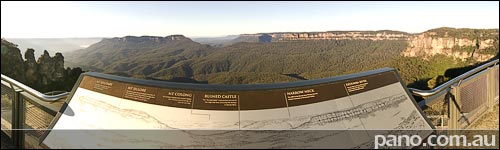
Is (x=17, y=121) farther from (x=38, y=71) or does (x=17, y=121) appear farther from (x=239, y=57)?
(x=239, y=57)

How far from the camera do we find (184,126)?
11.7 ft

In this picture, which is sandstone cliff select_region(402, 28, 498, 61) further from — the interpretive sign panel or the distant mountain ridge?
the interpretive sign panel

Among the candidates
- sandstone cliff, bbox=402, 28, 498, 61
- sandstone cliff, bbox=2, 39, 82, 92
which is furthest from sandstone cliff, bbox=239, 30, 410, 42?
sandstone cliff, bbox=2, 39, 82, 92

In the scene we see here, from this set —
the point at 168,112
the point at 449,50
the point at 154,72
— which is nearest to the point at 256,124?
the point at 168,112

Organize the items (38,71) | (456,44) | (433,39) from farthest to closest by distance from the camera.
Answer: (433,39) → (456,44) → (38,71)

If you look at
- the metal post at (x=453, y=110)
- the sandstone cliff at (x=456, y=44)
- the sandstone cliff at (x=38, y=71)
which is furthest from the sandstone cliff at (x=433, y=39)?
the metal post at (x=453, y=110)

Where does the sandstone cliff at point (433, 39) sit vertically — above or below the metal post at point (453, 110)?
above

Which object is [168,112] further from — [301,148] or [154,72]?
[154,72]

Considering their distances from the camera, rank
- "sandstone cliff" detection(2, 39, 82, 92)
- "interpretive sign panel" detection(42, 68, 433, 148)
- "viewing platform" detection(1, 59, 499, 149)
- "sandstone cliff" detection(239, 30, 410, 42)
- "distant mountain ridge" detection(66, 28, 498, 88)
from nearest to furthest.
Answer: "interpretive sign panel" detection(42, 68, 433, 148) → "viewing platform" detection(1, 59, 499, 149) → "sandstone cliff" detection(2, 39, 82, 92) → "distant mountain ridge" detection(66, 28, 498, 88) → "sandstone cliff" detection(239, 30, 410, 42)

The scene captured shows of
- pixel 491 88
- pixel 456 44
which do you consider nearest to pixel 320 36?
pixel 491 88

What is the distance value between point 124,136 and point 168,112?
60 centimetres

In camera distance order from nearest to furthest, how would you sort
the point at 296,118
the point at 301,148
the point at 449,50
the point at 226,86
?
the point at 301,148
the point at 296,118
the point at 226,86
the point at 449,50

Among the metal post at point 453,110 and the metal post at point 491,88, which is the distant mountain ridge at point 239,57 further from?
the metal post at point 453,110

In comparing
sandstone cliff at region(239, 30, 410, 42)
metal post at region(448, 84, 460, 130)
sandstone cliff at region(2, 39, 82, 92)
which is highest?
sandstone cliff at region(239, 30, 410, 42)
